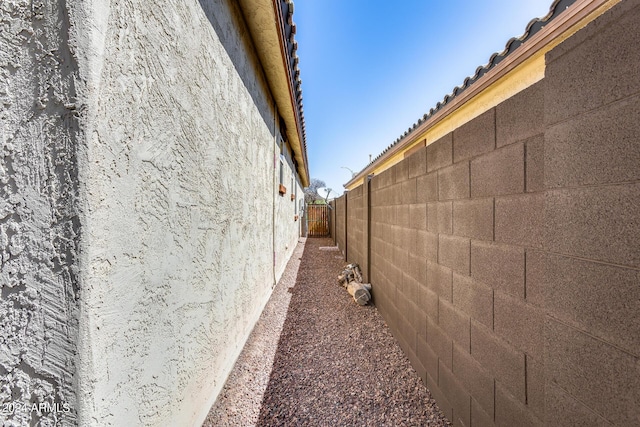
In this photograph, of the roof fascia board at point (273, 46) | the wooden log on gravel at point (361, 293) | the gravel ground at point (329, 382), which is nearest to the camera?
the gravel ground at point (329, 382)

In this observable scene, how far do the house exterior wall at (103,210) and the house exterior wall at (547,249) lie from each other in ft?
6.02

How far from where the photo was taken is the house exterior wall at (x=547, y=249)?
0.86 m

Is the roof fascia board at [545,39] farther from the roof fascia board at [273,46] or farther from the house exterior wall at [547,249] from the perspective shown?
the roof fascia board at [273,46]

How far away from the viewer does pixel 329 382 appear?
2500 mm

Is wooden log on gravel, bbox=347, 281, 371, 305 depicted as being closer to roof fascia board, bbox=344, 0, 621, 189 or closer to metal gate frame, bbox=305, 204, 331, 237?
roof fascia board, bbox=344, 0, 621, 189

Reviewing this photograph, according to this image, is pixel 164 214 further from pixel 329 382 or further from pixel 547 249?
pixel 329 382

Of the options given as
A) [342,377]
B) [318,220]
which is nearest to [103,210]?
[342,377]

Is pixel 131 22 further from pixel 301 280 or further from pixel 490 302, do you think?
pixel 301 280

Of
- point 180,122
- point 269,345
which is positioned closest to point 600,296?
point 180,122

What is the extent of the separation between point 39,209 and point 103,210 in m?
0.18

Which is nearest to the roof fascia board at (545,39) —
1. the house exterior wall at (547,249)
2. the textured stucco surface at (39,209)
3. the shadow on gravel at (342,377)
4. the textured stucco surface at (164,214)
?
the house exterior wall at (547,249)

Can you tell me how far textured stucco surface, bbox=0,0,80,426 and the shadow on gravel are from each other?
64.1 inches

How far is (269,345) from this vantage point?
3139mm

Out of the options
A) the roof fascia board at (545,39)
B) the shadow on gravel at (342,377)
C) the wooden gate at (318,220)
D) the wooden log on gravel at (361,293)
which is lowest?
the shadow on gravel at (342,377)
